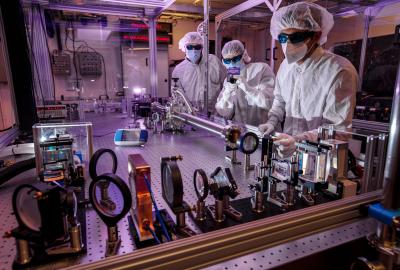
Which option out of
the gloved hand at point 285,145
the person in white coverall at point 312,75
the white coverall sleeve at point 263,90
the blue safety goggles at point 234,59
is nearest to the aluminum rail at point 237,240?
the gloved hand at point 285,145

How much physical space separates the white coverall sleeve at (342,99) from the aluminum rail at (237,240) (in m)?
0.75

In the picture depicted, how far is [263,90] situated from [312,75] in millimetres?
764

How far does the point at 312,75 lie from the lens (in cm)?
147

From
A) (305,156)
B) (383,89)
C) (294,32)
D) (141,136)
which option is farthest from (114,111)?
(383,89)

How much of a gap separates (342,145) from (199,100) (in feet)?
7.80

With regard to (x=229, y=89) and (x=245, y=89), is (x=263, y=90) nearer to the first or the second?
(x=245, y=89)

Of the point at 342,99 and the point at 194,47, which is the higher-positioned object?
the point at 194,47

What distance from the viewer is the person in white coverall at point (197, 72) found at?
2.92m

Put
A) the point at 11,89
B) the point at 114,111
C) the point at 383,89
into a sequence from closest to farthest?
1. the point at 11,89
2. the point at 114,111
3. the point at 383,89

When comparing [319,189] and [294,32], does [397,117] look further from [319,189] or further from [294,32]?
[294,32]

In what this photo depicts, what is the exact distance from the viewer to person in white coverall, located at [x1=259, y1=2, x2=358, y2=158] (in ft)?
4.28

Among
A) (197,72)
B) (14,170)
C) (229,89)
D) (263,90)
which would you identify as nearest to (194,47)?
(197,72)

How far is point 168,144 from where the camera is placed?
4.85 feet

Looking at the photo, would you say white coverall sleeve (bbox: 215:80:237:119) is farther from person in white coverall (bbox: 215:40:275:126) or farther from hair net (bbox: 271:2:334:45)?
hair net (bbox: 271:2:334:45)
